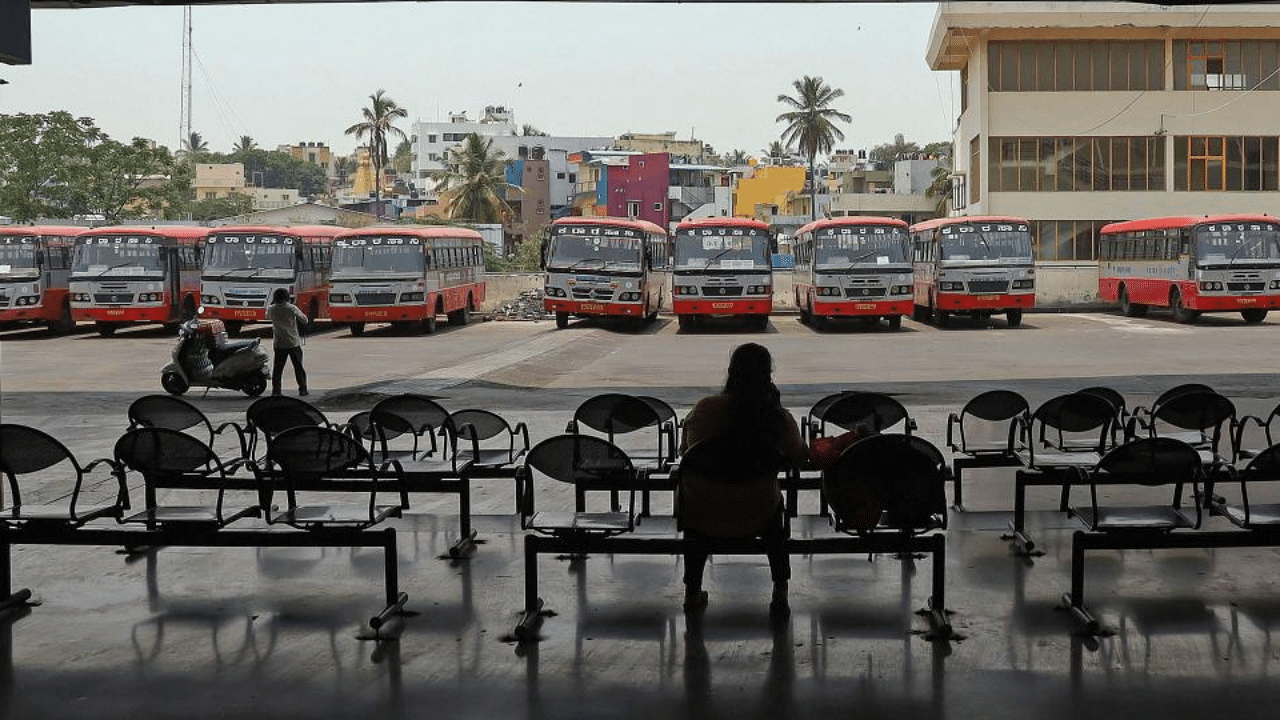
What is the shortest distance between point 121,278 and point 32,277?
8.30ft

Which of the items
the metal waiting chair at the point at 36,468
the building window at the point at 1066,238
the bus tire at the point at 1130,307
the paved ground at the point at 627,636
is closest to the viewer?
the paved ground at the point at 627,636

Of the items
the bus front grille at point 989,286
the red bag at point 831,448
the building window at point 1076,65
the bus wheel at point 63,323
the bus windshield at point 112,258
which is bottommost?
the red bag at point 831,448

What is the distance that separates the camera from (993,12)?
4694 centimetres

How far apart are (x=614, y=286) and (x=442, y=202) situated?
222ft

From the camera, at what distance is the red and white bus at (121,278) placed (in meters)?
33.9

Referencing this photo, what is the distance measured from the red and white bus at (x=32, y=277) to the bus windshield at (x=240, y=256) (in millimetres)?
3719

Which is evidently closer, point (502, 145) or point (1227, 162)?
point (1227, 162)

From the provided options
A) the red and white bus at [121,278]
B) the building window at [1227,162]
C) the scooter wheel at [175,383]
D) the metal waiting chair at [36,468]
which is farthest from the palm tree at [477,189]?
the metal waiting chair at [36,468]

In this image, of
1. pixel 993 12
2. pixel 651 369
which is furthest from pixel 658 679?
pixel 993 12

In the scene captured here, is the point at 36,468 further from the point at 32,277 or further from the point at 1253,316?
the point at 1253,316

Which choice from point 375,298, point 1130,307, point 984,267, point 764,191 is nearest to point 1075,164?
point 1130,307

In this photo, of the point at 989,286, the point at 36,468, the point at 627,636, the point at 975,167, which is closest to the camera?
the point at 627,636

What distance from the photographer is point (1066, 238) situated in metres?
49.2

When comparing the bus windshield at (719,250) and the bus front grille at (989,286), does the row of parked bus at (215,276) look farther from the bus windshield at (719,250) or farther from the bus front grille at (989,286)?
the bus front grille at (989,286)
